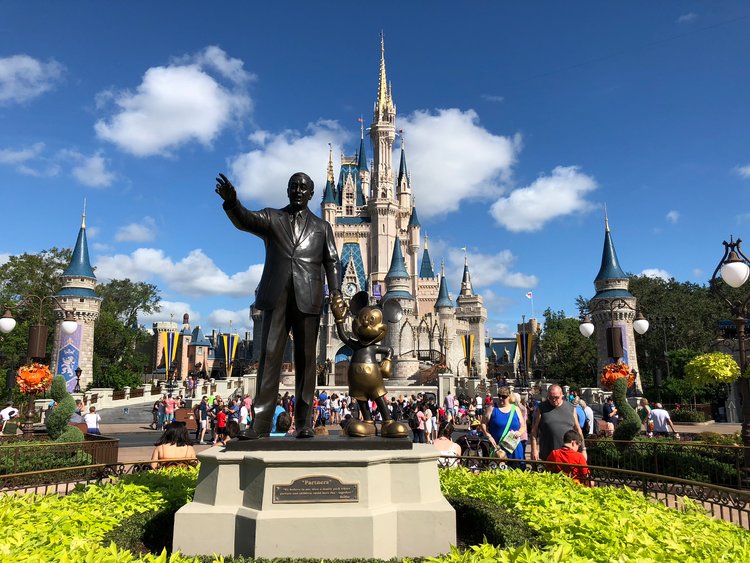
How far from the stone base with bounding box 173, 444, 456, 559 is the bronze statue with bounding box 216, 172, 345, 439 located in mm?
686

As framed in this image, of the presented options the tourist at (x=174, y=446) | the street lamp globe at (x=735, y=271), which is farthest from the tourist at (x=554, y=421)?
the tourist at (x=174, y=446)

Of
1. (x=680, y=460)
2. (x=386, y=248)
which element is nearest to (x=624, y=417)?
(x=680, y=460)

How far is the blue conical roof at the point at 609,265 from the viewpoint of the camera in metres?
39.7

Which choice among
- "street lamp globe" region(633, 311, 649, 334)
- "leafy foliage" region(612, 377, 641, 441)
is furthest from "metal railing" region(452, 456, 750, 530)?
"street lamp globe" region(633, 311, 649, 334)

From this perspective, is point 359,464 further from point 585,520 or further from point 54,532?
point 54,532

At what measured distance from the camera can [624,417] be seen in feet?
34.6

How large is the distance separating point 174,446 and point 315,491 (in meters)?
4.11

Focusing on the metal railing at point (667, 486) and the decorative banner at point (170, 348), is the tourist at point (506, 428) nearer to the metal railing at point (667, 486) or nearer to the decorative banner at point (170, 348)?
the metal railing at point (667, 486)

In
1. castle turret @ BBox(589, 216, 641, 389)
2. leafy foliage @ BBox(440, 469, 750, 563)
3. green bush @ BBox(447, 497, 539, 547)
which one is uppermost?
castle turret @ BBox(589, 216, 641, 389)

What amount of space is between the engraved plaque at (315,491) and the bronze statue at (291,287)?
751mm

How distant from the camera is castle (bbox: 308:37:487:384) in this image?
60.6 metres

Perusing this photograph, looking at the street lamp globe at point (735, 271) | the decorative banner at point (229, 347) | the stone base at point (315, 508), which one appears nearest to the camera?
the stone base at point (315, 508)

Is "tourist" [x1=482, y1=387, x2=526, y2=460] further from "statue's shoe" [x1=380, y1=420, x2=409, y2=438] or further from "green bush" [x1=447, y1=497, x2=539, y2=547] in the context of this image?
"statue's shoe" [x1=380, y1=420, x2=409, y2=438]

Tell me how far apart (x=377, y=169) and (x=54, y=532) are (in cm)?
6720
